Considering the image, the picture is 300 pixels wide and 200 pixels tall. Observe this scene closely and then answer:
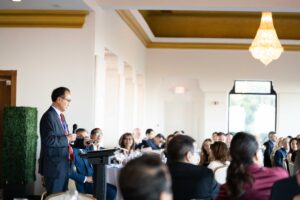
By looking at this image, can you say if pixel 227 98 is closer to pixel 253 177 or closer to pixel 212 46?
pixel 212 46

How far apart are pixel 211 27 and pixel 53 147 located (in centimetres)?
1198

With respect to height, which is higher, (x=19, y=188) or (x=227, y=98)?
(x=227, y=98)

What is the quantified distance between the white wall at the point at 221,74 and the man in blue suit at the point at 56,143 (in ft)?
38.6

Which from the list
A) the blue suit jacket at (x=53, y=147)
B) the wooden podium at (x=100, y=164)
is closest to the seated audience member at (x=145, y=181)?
the wooden podium at (x=100, y=164)

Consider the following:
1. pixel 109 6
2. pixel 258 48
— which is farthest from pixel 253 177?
pixel 258 48

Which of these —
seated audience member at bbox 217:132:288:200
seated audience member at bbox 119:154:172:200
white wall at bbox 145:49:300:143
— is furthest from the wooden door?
white wall at bbox 145:49:300:143

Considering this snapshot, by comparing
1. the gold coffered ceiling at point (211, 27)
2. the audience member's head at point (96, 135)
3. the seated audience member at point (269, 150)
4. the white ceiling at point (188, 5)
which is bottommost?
the seated audience member at point (269, 150)

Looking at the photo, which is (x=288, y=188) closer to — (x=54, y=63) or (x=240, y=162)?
Result: (x=240, y=162)

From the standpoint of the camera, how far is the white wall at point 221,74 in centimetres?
1777

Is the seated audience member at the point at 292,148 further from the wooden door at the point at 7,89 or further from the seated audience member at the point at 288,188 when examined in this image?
the seated audience member at the point at 288,188

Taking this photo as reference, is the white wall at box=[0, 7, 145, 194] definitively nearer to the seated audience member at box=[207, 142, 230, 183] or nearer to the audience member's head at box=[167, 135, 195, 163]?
the seated audience member at box=[207, 142, 230, 183]

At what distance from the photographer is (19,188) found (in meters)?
8.81

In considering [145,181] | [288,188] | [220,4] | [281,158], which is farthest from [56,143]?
[281,158]

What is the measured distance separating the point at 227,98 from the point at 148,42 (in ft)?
10.4
